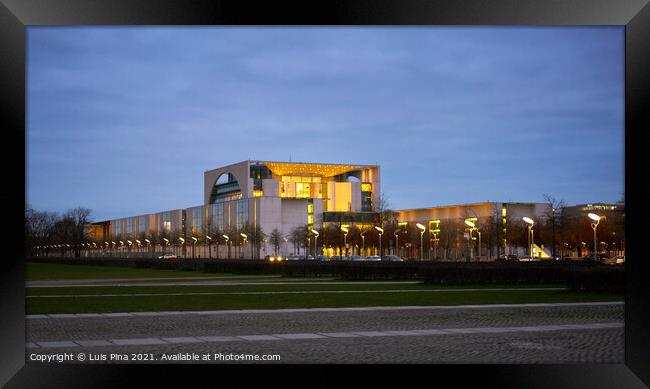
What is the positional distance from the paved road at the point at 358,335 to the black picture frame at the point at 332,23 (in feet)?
3.21

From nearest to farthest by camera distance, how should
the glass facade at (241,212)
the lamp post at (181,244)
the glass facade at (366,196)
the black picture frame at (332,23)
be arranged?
the black picture frame at (332,23)
the glass facade at (241,212)
the lamp post at (181,244)
the glass facade at (366,196)

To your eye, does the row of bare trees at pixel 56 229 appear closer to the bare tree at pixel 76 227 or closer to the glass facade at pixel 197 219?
the bare tree at pixel 76 227

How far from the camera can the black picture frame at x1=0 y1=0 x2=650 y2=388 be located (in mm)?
10438

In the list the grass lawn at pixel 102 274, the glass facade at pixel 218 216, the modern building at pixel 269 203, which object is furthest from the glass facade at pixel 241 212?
the grass lawn at pixel 102 274

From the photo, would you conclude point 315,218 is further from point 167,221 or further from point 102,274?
point 102,274

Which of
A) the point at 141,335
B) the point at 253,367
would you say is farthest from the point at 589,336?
the point at 141,335

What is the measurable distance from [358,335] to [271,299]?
10324 mm

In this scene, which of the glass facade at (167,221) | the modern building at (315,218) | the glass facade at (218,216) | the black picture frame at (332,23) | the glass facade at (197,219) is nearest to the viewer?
the black picture frame at (332,23)

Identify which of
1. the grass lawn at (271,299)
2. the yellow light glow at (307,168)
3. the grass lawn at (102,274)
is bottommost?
the grass lawn at (102,274)

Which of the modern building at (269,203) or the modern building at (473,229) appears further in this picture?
the modern building at (269,203)

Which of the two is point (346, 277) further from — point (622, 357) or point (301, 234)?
point (301, 234)

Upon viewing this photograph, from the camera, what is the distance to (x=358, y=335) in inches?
572

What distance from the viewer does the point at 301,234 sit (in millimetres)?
111500

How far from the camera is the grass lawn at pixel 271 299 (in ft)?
70.4
